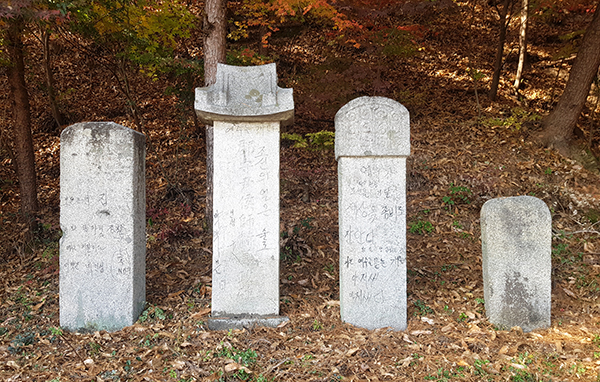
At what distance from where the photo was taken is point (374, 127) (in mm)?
4129

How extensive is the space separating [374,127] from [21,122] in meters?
5.52

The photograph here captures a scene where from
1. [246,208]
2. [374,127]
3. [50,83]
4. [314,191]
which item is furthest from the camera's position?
[50,83]

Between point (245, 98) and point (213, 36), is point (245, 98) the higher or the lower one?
the lower one

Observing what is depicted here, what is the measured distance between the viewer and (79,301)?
432cm

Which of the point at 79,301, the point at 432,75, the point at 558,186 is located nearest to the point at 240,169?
the point at 79,301

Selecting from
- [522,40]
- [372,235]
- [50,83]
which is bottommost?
[372,235]

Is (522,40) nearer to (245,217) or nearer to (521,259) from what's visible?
(521,259)

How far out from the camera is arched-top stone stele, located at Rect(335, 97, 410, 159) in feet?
13.6

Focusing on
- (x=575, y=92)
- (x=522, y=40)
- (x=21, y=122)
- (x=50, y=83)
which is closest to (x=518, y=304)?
(x=575, y=92)

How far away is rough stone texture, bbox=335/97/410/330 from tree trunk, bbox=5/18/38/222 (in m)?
5.13

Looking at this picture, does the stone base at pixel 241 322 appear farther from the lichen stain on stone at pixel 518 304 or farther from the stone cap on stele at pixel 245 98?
the lichen stain on stone at pixel 518 304

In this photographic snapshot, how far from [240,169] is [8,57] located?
14.9 ft

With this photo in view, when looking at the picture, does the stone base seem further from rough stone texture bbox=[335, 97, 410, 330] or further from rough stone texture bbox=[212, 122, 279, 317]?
rough stone texture bbox=[335, 97, 410, 330]

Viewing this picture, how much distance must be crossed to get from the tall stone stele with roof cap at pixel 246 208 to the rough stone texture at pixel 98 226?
Result: 2.82 ft
